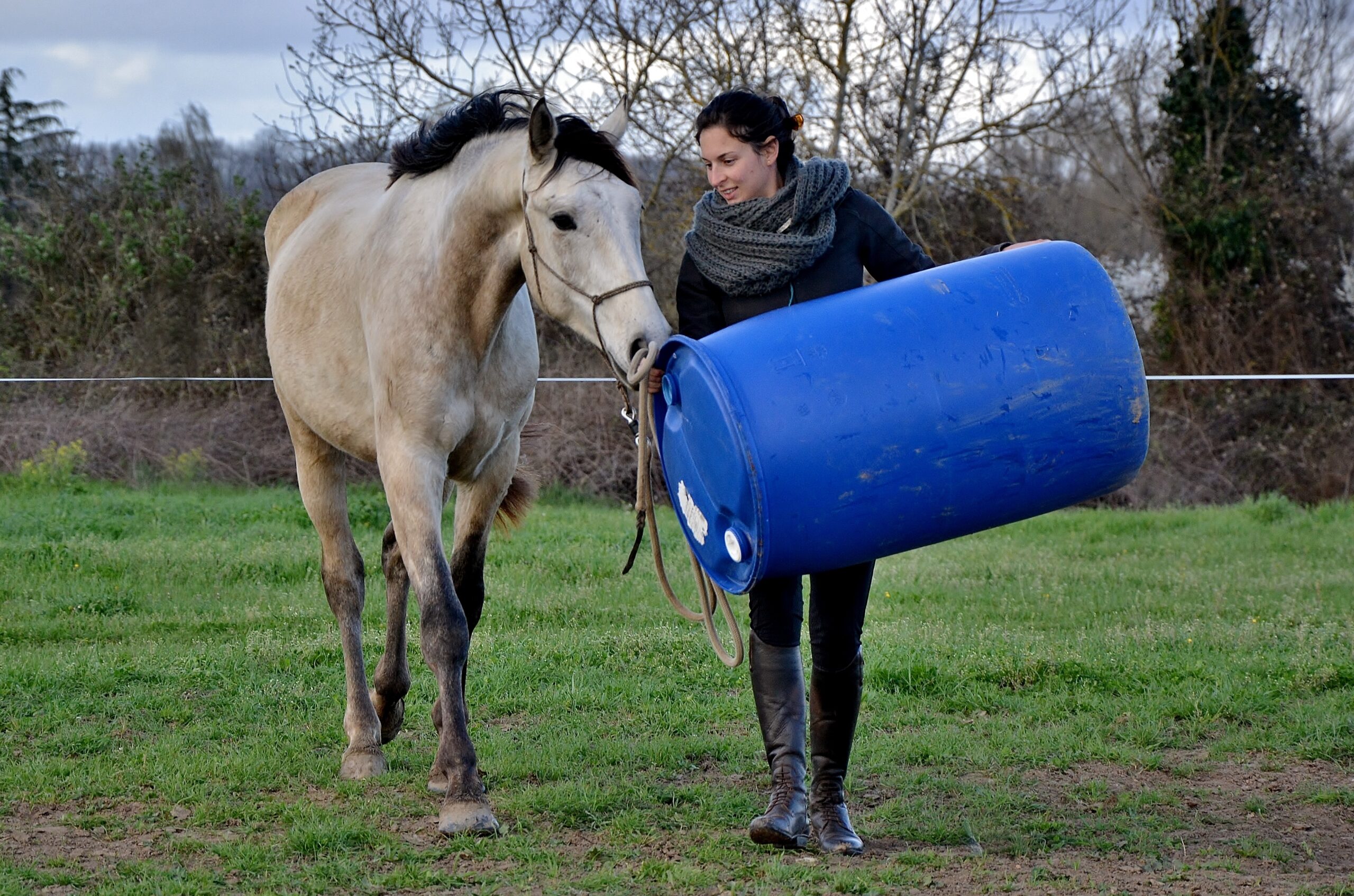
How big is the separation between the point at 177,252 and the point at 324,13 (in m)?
3.33

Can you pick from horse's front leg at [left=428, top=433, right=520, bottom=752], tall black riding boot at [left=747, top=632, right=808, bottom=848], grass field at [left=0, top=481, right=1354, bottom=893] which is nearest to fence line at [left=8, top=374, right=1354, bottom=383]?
grass field at [left=0, top=481, right=1354, bottom=893]

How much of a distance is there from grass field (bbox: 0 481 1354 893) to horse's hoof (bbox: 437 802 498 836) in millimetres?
42

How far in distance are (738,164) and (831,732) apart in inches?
59.2

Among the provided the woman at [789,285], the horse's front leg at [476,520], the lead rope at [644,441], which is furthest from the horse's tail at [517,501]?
the woman at [789,285]

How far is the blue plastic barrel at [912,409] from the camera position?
2865 mm

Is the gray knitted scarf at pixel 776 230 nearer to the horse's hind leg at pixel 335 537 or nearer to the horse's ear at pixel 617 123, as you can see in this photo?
the horse's ear at pixel 617 123

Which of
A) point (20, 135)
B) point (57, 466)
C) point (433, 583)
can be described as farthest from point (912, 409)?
point (20, 135)

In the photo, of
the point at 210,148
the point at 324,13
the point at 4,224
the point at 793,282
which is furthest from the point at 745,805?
the point at 210,148

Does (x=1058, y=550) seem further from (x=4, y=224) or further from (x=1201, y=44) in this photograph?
(x=4, y=224)

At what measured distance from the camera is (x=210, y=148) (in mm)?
17672

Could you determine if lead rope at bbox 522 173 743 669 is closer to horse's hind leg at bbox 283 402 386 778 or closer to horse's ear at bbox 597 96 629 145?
horse's ear at bbox 597 96 629 145

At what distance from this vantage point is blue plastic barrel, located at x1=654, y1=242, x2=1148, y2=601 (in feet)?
9.40

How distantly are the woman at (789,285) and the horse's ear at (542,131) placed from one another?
1.27 feet

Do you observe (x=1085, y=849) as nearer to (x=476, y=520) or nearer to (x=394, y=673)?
(x=476, y=520)
